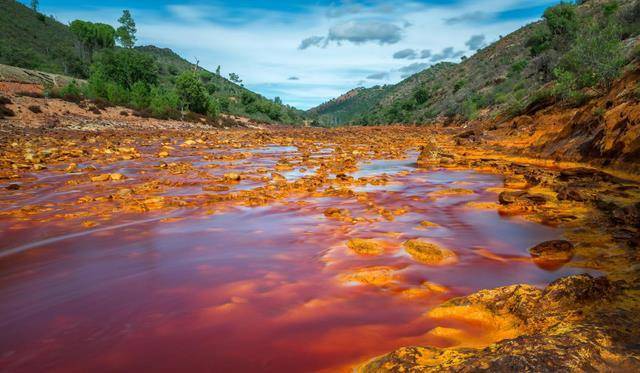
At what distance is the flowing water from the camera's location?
76.0 inches

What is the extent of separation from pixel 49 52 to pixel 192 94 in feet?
159

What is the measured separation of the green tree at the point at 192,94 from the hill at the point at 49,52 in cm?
1602

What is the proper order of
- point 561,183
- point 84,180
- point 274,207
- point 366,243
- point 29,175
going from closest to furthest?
point 366,243
point 274,207
point 561,183
point 84,180
point 29,175

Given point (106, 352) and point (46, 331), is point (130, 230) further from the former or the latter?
point (106, 352)

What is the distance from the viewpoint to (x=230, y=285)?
279cm

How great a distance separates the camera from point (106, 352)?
1.92 m

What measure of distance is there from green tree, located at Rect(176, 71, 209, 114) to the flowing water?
44846 mm

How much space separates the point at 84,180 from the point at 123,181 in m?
0.71

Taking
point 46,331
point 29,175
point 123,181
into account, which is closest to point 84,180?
point 123,181

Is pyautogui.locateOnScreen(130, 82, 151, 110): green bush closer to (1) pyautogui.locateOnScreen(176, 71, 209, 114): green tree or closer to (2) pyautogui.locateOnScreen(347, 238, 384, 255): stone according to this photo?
(1) pyautogui.locateOnScreen(176, 71, 209, 114): green tree

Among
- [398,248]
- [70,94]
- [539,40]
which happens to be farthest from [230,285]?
[539,40]

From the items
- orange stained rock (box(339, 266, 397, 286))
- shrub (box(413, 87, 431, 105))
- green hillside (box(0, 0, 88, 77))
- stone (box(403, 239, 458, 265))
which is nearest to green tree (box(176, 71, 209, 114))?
green hillside (box(0, 0, 88, 77))

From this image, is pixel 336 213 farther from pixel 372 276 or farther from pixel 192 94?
pixel 192 94

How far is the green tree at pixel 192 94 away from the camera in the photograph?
46.3 meters
